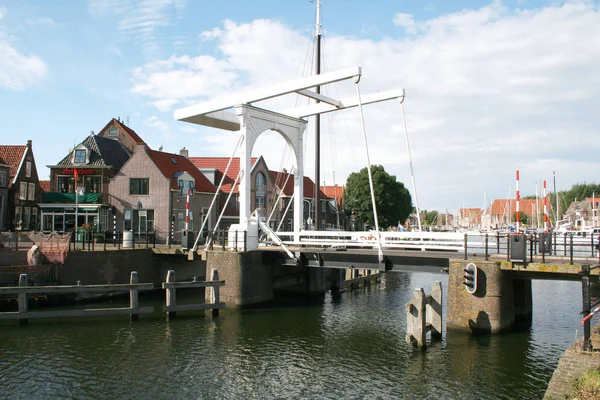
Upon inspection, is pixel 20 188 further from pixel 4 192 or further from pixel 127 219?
pixel 127 219

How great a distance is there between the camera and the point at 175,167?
32.1 m

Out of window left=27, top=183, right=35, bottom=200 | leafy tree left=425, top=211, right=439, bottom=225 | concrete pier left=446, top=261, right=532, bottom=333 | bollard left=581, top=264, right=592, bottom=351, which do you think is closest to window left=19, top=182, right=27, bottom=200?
window left=27, top=183, right=35, bottom=200

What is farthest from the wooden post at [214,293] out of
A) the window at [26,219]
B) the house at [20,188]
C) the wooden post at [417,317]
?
the window at [26,219]

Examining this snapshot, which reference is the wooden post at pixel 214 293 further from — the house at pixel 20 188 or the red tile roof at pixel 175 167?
the house at pixel 20 188

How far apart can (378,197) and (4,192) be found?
3243 cm

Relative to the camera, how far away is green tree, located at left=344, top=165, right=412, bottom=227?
51156 mm

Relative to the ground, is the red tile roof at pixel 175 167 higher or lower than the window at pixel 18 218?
higher

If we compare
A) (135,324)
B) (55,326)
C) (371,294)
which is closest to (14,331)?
(55,326)

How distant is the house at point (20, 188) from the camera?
29655 millimetres

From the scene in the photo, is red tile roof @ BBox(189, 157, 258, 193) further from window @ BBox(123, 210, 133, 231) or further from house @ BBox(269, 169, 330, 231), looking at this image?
window @ BBox(123, 210, 133, 231)

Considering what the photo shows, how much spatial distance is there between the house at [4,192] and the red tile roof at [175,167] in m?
7.64

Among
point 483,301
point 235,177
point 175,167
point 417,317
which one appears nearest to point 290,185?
point 235,177

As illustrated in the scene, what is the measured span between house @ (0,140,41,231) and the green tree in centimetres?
2935

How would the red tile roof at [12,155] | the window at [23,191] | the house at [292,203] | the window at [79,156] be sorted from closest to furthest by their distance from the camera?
the window at [23,191]
the red tile roof at [12,155]
the window at [79,156]
the house at [292,203]
